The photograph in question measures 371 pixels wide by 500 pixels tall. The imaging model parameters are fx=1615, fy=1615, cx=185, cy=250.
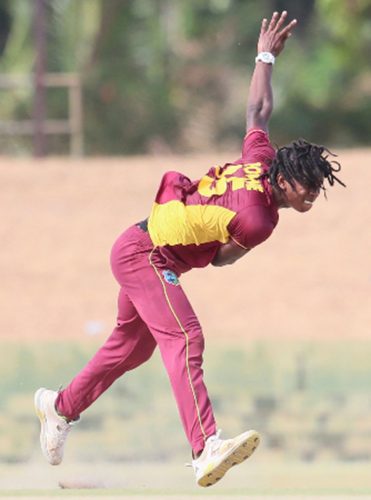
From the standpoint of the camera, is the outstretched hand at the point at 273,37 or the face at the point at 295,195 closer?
the face at the point at 295,195

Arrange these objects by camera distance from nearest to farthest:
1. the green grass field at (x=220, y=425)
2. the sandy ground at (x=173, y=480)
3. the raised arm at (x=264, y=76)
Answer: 1. the sandy ground at (x=173, y=480)
2. the raised arm at (x=264, y=76)
3. the green grass field at (x=220, y=425)

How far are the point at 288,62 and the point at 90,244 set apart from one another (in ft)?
33.4

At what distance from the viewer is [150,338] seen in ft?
27.2

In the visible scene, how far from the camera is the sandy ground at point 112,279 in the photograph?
16.8 metres

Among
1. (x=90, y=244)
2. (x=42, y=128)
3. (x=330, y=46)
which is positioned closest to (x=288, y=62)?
(x=330, y=46)

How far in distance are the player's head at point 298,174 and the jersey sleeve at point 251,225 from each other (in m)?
0.13

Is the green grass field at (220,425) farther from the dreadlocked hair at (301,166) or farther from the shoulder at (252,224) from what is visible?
the dreadlocked hair at (301,166)

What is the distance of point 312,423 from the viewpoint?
11477mm

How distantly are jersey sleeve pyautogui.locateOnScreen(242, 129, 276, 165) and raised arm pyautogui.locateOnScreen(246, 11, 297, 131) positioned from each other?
0.28 feet

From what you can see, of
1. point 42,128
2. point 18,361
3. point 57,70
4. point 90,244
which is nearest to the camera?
point 18,361

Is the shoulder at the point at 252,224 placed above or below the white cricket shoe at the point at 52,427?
above

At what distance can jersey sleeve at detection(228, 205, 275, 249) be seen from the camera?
7.46 meters

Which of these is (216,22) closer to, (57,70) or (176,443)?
(57,70)

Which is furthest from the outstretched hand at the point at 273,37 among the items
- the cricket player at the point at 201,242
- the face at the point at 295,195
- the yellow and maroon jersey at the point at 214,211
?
the face at the point at 295,195
